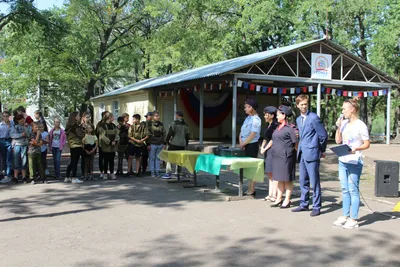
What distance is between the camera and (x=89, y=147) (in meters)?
9.30

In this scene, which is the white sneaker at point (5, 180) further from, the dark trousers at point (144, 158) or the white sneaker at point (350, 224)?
the white sneaker at point (350, 224)

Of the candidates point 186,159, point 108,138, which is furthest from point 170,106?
point 186,159

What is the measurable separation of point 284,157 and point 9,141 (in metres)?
6.83

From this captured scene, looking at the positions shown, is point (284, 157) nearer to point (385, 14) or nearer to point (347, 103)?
point (347, 103)

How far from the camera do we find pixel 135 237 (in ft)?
16.1

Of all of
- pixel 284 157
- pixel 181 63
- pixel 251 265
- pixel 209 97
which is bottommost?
pixel 251 265

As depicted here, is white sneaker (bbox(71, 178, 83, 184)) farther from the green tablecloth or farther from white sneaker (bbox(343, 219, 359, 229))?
white sneaker (bbox(343, 219, 359, 229))

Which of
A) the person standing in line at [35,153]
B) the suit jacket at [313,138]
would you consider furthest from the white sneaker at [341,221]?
the person standing in line at [35,153]

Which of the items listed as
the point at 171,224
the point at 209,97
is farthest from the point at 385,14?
the point at 171,224

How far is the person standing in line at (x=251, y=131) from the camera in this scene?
722 centimetres

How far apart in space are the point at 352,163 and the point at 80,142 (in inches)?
241

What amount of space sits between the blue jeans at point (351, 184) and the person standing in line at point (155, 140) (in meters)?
5.47

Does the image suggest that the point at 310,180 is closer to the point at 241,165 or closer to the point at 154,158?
the point at 241,165

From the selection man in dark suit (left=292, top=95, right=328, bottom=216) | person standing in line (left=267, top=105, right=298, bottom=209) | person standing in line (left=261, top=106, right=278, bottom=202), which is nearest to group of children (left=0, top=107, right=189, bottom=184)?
person standing in line (left=261, top=106, right=278, bottom=202)
